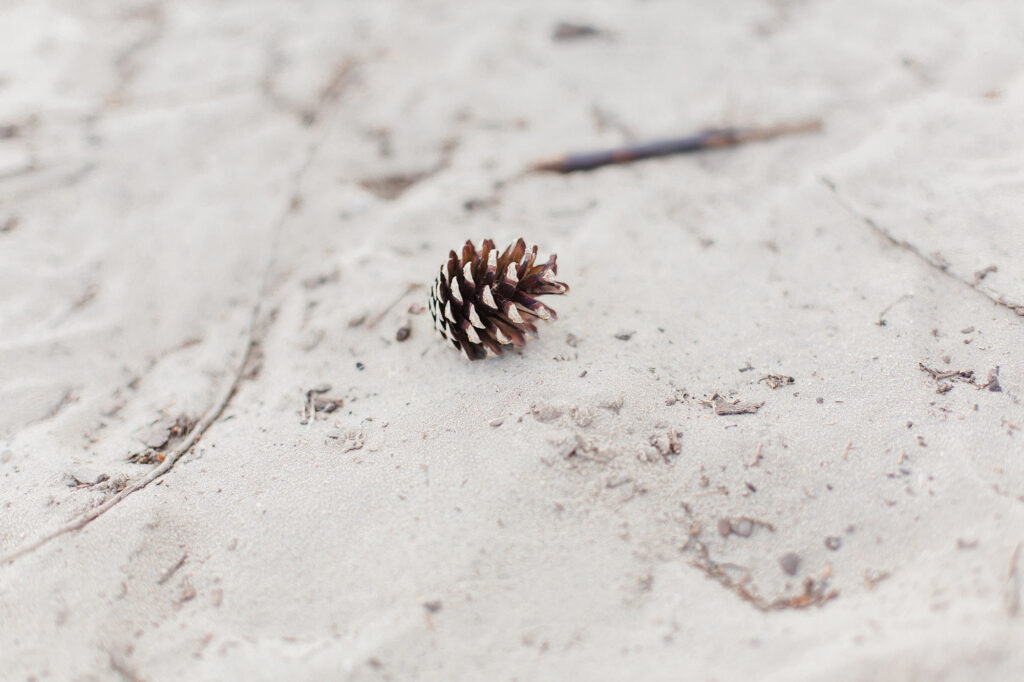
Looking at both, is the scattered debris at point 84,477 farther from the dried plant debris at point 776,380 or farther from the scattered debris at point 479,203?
the dried plant debris at point 776,380

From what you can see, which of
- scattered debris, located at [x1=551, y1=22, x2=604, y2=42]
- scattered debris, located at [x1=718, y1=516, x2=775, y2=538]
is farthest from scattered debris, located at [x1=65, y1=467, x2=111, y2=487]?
scattered debris, located at [x1=551, y1=22, x2=604, y2=42]

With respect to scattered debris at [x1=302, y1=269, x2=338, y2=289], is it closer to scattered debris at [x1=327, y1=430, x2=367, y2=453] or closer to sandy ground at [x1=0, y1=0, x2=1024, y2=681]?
sandy ground at [x1=0, y1=0, x2=1024, y2=681]

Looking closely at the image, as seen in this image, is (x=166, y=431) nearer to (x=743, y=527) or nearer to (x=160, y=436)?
(x=160, y=436)

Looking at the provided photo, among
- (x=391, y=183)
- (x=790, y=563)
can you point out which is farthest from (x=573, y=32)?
(x=790, y=563)

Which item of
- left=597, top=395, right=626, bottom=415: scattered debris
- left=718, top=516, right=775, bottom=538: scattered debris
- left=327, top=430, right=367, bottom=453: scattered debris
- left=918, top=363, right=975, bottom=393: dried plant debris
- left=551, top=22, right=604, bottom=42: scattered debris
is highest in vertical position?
left=551, top=22, right=604, bottom=42: scattered debris

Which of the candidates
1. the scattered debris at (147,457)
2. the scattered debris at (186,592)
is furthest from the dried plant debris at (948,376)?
the scattered debris at (147,457)
